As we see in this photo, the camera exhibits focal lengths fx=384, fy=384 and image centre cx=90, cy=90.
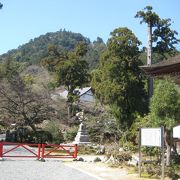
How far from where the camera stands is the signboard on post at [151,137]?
13194 mm

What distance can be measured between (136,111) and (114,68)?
4.27 metres

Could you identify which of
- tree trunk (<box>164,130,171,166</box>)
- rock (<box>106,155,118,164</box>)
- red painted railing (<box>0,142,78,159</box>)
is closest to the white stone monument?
red painted railing (<box>0,142,78,159</box>)

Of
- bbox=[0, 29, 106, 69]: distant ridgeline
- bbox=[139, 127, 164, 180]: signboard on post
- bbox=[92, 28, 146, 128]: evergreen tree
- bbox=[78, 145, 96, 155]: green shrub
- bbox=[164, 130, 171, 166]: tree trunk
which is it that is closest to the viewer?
bbox=[139, 127, 164, 180]: signboard on post

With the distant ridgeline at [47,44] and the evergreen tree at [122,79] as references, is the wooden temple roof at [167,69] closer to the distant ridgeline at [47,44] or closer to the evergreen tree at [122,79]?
the evergreen tree at [122,79]

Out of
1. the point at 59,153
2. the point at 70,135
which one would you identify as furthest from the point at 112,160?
the point at 70,135

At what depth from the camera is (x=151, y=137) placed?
13695mm

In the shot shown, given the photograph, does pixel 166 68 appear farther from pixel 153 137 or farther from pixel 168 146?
pixel 168 146

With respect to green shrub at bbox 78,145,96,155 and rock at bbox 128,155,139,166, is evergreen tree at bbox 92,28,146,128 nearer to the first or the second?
green shrub at bbox 78,145,96,155

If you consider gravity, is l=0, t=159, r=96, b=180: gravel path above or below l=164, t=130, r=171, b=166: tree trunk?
below

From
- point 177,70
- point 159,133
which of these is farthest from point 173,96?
point 159,133

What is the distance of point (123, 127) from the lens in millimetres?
33656

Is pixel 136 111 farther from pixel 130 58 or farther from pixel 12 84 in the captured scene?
pixel 12 84

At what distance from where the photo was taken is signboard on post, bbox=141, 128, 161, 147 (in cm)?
1319

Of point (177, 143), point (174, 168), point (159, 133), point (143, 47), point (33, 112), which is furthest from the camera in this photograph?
point (143, 47)
